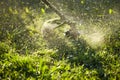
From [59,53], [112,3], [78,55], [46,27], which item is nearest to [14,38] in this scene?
[46,27]

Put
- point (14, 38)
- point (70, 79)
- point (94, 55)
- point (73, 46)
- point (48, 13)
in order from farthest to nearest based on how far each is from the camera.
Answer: point (48, 13), point (14, 38), point (73, 46), point (94, 55), point (70, 79)

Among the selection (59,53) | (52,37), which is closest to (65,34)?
(52,37)

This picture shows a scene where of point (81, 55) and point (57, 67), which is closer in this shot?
point (57, 67)

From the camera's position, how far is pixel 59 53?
22.2 ft

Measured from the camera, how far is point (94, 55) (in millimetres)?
6551

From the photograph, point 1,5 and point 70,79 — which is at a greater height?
point 1,5

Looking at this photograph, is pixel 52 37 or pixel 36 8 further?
pixel 36 8

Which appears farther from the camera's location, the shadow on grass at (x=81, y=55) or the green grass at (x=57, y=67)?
the shadow on grass at (x=81, y=55)

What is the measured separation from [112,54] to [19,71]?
242 centimetres

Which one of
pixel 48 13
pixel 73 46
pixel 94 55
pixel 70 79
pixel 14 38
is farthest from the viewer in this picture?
pixel 48 13

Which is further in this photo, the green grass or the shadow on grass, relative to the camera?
the shadow on grass

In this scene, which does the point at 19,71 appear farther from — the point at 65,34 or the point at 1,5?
the point at 1,5

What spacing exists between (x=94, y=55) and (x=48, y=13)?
2.93m

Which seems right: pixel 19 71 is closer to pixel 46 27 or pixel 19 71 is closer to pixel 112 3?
pixel 46 27
